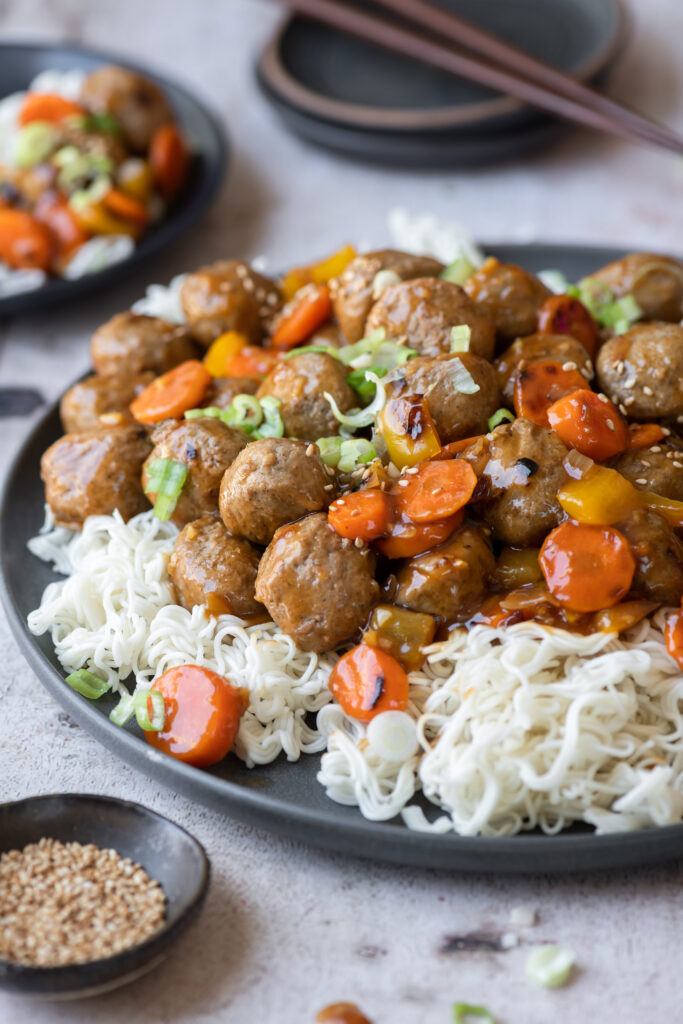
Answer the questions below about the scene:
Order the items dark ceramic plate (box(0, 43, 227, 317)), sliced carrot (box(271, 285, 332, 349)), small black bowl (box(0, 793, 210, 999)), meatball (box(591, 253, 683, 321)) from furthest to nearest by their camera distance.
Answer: dark ceramic plate (box(0, 43, 227, 317)), sliced carrot (box(271, 285, 332, 349)), meatball (box(591, 253, 683, 321)), small black bowl (box(0, 793, 210, 999))

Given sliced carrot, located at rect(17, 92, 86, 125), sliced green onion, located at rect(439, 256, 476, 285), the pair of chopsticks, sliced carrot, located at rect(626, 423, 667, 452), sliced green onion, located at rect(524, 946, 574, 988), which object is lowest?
sliced green onion, located at rect(524, 946, 574, 988)

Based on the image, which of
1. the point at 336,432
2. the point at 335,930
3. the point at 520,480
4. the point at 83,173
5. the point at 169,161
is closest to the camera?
the point at 335,930

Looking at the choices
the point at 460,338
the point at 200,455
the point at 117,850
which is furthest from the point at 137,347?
the point at 117,850

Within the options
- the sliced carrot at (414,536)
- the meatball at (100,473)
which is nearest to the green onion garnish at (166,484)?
the meatball at (100,473)

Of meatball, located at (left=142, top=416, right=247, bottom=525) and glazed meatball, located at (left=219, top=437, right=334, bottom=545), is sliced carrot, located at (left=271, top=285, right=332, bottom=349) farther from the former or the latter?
glazed meatball, located at (left=219, top=437, right=334, bottom=545)

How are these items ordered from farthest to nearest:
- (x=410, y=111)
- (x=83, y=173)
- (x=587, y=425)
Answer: (x=410, y=111) < (x=83, y=173) < (x=587, y=425)

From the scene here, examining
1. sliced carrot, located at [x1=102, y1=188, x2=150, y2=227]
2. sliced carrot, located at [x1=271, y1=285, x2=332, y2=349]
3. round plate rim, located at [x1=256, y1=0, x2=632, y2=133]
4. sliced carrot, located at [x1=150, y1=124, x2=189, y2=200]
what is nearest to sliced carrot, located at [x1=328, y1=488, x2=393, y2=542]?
sliced carrot, located at [x1=271, y1=285, x2=332, y2=349]

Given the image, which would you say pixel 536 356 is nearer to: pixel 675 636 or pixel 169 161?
pixel 675 636
